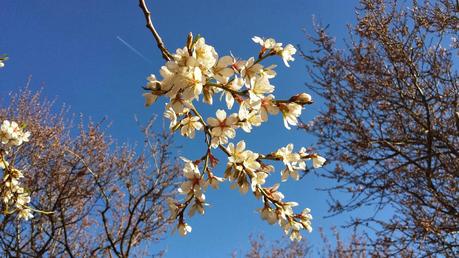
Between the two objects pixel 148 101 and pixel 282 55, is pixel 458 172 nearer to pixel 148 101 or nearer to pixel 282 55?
pixel 282 55

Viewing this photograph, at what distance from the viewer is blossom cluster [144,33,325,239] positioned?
126cm

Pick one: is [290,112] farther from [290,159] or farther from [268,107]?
[290,159]

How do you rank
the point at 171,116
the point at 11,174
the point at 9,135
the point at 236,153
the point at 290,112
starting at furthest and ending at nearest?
the point at 9,135, the point at 11,174, the point at 171,116, the point at 236,153, the point at 290,112

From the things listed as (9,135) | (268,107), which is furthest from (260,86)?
(9,135)

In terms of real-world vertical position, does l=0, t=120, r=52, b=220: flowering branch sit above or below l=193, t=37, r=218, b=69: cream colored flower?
above

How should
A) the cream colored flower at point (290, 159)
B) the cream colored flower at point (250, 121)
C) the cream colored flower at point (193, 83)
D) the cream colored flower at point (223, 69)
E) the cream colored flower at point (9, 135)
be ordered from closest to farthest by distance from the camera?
1. the cream colored flower at point (193, 83)
2. the cream colored flower at point (223, 69)
3. the cream colored flower at point (250, 121)
4. the cream colored flower at point (290, 159)
5. the cream colored flower at point (9, 135)

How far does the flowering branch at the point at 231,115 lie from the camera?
49.6 inches

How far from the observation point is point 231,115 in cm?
142

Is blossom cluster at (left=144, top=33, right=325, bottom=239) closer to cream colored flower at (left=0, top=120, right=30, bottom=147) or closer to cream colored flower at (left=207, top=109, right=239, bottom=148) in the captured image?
cream colored flower at (left=207, top=109, right=239, bottom=148)

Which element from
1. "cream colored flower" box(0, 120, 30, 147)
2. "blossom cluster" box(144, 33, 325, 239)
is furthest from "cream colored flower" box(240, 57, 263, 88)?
"cream colored flower" box(0, 120, 30, 147)

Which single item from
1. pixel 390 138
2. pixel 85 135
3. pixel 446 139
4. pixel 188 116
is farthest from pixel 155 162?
pixel 188 116

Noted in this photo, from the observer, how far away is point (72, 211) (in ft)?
28.6

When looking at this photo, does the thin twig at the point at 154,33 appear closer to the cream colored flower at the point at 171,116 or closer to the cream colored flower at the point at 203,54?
the cream colored flower at the point at 203,54

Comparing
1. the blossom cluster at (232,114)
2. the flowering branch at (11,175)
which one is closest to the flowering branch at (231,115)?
the blossom cluster at (232,114)
